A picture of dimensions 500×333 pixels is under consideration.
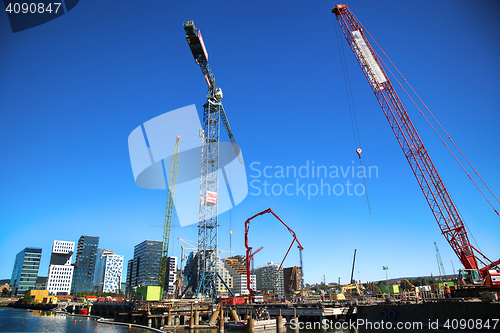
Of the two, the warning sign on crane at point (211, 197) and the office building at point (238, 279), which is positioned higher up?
the warning sign on crane at point (211, 197)

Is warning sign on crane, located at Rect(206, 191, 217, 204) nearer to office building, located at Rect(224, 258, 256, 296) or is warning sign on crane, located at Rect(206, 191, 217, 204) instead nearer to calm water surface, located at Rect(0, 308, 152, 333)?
calm water surface, located at Rect(0, 308, 152, 333)

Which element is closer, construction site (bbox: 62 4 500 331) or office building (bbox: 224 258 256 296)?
construction site (bbox: 62 4 500 331)

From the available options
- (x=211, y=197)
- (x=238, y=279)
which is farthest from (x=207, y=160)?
(x=238, y=279)

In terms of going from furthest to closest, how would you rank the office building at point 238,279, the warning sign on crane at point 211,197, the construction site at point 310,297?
the office building at point 238,279, the warning sign on crane at point 211,197, the construction site at point 310,297

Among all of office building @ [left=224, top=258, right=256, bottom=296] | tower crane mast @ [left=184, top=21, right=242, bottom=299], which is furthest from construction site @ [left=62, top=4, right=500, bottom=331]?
office building @ [left=224, top=258, right=256, bottom=296]

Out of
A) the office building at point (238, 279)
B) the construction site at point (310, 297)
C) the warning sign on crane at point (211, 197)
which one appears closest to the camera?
the construction site at point (310, 297)

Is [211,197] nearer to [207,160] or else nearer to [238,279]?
[207,160]

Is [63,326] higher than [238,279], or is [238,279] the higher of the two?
[238,279]

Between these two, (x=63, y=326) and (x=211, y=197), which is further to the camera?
(x=211, y=197)

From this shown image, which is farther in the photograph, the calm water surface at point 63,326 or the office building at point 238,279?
the office building at point 238,279

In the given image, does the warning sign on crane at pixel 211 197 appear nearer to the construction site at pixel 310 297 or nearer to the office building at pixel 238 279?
the construction site at pixel 310 297

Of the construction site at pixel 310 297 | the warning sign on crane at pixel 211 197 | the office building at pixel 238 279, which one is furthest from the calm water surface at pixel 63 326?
the office building at pixel 238 279

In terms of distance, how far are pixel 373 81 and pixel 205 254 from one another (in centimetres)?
5059

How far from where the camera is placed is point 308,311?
40156 mm
